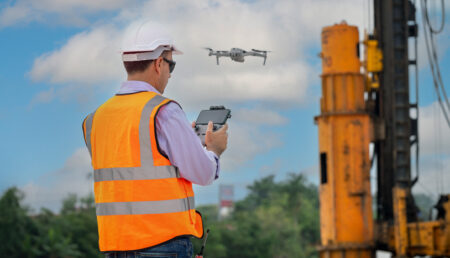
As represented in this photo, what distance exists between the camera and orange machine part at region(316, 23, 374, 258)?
488 inches

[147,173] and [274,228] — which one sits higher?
[274,228]

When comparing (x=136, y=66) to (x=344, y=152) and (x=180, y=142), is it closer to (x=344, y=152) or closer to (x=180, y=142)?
(x=180, y=142)

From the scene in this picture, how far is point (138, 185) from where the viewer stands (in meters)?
2.78

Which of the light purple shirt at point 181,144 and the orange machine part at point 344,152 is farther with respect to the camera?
the orange machine part at point 344,152

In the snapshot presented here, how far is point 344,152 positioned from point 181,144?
1000 cm

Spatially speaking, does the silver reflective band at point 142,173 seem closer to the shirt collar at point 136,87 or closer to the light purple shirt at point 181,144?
the light purple shirt at point 181,144

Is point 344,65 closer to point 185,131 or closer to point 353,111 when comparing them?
point 353,111

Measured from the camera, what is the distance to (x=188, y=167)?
2.77m

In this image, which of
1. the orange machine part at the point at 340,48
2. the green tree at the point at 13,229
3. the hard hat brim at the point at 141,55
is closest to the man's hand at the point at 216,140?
the hard hat brim at the point at 141,55

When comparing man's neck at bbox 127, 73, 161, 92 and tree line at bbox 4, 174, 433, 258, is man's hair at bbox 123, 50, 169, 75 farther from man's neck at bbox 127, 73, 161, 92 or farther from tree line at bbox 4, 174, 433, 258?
tree line at bbox 4, 174, 433, 258

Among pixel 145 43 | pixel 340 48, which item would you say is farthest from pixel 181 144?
pixel 340 48

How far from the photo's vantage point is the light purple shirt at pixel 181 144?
9.01 ft

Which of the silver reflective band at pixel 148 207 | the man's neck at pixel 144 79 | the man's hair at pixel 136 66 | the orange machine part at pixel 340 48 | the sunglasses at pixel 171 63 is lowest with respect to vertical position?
the silver reflective band at pixel 148 207

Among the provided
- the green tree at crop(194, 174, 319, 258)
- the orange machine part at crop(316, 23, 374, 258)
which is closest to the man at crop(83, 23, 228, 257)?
the orange machine part at crop(316, 23, 374, 258)
